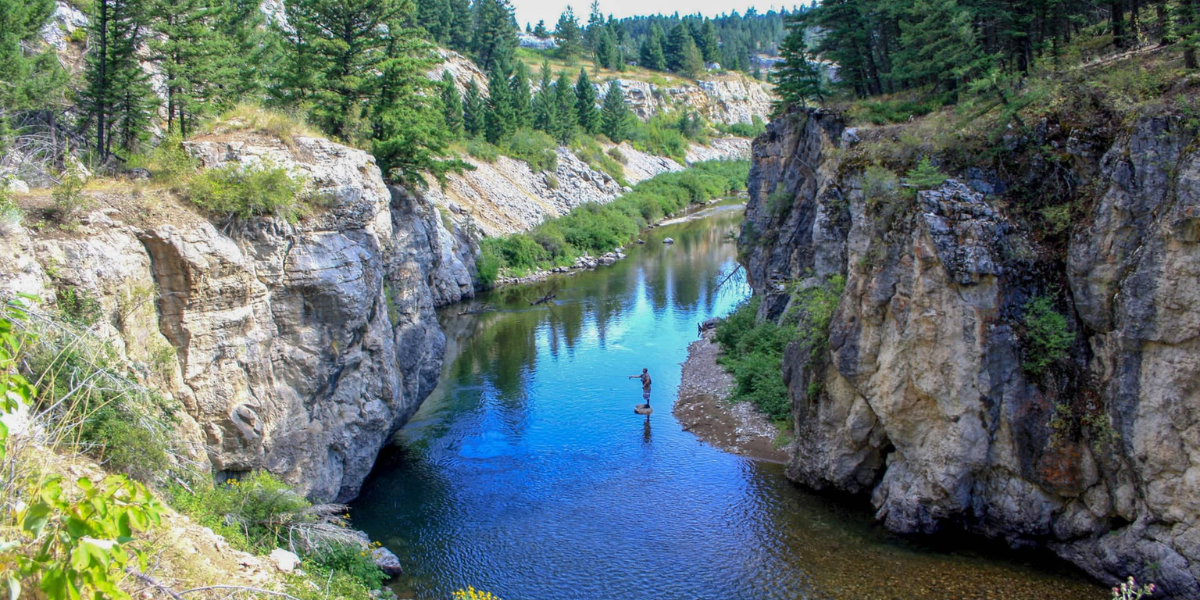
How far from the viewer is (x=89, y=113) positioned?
24000 mm

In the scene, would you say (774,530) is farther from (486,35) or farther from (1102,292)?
(486,35)

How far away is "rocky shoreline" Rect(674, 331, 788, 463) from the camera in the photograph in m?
24.5

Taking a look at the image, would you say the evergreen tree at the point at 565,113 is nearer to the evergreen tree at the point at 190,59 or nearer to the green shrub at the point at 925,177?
the evergreen tree at the point at 190,59

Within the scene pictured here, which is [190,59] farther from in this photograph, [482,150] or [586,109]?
[586,109]

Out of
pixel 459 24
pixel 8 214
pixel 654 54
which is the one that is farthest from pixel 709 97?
pixel 8 214

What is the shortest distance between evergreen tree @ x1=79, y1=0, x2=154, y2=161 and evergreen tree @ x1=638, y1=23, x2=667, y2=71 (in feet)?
329

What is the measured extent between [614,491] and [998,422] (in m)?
9.87

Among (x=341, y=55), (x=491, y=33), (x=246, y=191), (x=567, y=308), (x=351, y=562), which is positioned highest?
(x=491, y=33)

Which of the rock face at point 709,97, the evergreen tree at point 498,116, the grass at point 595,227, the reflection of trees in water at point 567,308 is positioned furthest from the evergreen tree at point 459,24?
the reflection of trees in water at point 567,308

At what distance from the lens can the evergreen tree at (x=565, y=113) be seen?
77.6 m

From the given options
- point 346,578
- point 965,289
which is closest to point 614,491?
point 346,578

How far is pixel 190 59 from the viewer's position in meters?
26.9

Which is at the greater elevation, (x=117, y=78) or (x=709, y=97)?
(x=709, y=97)

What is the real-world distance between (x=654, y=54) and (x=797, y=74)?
88.4 m
